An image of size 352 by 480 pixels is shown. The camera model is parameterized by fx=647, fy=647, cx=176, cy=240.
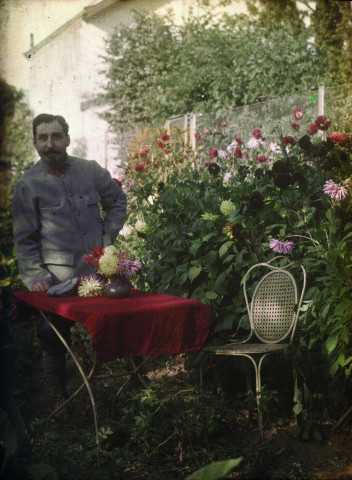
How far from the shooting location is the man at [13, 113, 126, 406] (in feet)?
12.2

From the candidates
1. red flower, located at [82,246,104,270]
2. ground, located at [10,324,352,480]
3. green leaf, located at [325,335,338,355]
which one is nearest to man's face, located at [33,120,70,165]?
red flower, located at [82,246,104,270]

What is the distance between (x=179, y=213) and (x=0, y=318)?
306cm

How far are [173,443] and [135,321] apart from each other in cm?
71

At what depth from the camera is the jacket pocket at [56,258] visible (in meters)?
3.79

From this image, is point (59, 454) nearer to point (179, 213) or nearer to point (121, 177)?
point (179, 213)

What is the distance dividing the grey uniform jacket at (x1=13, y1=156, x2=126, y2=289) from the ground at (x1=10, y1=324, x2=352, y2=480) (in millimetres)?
605

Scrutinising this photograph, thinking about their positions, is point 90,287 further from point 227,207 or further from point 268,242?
point 268,242

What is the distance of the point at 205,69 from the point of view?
9.74 meters

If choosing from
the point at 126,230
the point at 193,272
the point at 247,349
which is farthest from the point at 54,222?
the point at 126,230

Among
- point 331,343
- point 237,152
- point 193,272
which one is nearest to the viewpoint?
point 331,343

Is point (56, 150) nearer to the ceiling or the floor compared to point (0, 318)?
nearer to the ceiling

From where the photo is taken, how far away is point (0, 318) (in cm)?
179

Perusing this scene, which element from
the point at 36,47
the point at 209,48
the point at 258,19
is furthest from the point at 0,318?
the point at 258,19

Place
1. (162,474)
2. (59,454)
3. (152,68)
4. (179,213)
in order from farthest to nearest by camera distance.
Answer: (152,68) → (179,213) → (162,474) → (59,454)
